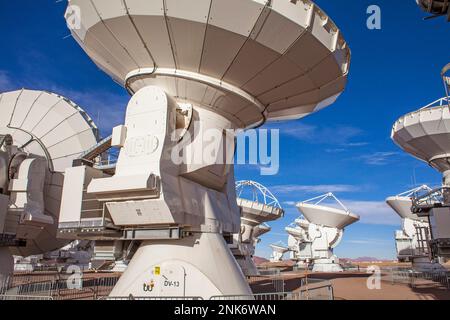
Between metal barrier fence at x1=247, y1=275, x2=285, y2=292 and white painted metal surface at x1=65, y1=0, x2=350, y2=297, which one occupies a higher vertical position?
white painted metal surface at x1=65, y1=0, x2=350, y2=297

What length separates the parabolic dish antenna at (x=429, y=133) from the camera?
2359 centimetres

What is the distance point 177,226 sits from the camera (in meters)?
11.5

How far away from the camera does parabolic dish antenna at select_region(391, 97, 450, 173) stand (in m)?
23.6

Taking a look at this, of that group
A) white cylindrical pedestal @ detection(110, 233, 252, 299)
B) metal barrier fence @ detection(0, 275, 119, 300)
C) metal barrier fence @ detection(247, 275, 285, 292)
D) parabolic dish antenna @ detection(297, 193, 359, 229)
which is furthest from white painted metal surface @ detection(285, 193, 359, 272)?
white cylindrical pedestal @ detection(110, 233, 252, 299)

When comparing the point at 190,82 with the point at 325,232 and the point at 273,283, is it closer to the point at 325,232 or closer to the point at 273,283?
the point at 273,283

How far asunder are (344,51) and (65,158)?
16004mm

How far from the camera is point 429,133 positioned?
2406 cm

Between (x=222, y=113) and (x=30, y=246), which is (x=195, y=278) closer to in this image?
(x=222, y=113)

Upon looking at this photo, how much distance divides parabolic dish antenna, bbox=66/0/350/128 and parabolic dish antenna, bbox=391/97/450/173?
1293 centimetres

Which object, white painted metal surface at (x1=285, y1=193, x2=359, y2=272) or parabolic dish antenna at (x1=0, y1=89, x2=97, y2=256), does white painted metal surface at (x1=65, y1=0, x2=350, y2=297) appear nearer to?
parabolic dish antenna at (x1=0, y1=89, x2=97, y2=256)

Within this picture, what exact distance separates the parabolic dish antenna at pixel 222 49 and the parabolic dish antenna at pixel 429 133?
1293 centimetres

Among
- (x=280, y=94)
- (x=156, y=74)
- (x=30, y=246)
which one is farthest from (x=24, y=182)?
(x=280, y=94)

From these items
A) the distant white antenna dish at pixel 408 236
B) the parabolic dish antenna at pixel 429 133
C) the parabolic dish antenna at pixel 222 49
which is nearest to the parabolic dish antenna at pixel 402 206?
the distant white antenna dish at pixel 408 236

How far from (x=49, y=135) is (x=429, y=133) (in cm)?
2333
